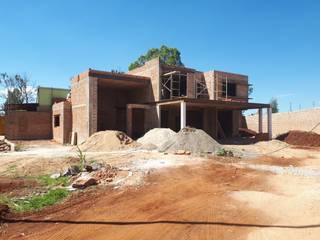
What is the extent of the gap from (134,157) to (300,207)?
9.44 metres

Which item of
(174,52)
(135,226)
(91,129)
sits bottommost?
(135,226)

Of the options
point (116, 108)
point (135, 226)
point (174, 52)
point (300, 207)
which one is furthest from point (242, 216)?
point (174, 52)

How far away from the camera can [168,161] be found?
13781mm

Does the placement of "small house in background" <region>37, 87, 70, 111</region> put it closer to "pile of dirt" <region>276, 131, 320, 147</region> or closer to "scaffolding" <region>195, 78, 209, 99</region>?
"scaffolding" <region>195, 78, 209, 99</region>

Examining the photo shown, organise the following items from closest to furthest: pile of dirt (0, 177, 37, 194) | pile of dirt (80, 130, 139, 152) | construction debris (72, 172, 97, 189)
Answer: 1. construction debris (72, 172, 97, 189)
2. pile of dirt (0, 177, 37, 194)
3. pile of dirt (80, 130, 139, 152)

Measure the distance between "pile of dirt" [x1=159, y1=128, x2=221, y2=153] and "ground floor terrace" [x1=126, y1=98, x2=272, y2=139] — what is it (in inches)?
224

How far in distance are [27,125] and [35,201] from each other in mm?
22642

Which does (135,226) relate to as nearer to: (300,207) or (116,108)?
(300,207)

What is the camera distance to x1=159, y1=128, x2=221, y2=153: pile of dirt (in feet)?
58.2

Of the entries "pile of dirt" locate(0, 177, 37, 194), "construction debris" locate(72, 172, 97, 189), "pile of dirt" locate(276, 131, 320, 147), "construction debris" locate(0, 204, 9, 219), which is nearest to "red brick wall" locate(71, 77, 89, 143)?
"pile of dirt" locate(0, 177, 37, 194)

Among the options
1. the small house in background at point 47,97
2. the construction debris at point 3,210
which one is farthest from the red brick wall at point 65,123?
the construction debris at point 3,210

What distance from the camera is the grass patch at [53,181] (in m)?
9.27

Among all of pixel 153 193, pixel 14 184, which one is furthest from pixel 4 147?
pixel 153 193

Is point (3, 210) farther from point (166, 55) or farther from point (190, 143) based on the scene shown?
point (166, 55)
